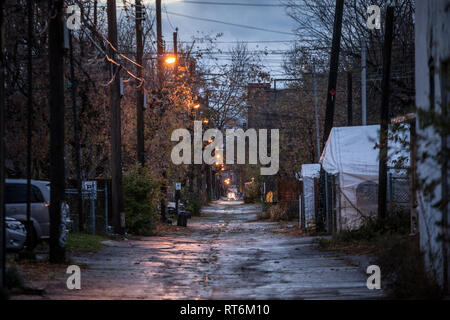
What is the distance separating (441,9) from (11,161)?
18123 millimetres

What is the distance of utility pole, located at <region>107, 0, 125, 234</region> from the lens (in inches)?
953

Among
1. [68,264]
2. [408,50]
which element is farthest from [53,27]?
[408,50]

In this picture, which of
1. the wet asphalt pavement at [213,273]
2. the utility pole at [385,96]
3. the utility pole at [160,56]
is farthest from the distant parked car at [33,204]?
the utility pole at [160,56]

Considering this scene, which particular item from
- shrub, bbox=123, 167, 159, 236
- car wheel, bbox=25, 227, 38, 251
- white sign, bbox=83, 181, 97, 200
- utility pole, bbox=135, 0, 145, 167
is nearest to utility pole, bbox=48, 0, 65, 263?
car wheel, bbox=25, 227, 38, 251

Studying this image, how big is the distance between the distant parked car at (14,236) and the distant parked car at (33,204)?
2007 mm

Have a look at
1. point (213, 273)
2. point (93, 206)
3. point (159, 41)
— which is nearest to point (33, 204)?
point (93, 206)

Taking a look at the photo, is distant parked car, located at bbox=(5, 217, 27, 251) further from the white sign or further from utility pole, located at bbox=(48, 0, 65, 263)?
the white sign

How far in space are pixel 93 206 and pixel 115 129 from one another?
2840 mm
